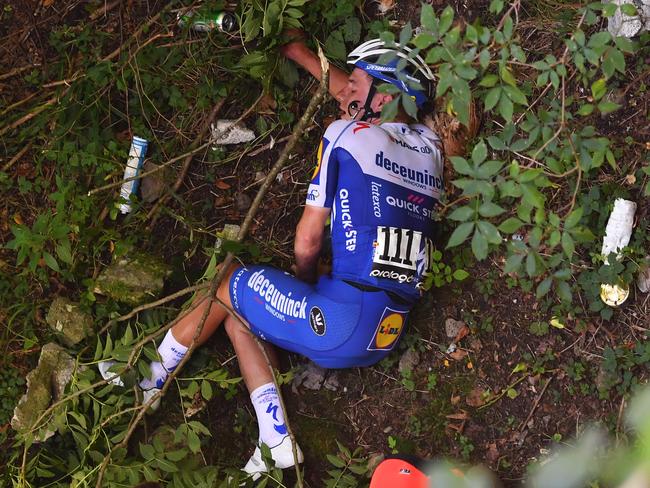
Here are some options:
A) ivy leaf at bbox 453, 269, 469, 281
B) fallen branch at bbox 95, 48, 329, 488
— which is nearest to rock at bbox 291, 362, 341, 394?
fallen branch at bbox 95, 48, 329, 488

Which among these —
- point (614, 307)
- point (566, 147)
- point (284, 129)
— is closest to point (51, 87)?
point (284, 129)

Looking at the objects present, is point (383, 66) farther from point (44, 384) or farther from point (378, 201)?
point (44, 384)

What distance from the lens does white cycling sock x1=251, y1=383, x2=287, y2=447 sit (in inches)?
136

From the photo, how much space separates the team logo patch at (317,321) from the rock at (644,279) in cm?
139

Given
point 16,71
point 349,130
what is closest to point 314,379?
point 349,130

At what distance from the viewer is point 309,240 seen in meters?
3.37

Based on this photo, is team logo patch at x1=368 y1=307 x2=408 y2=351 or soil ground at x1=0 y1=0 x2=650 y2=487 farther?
team logo patch at x1=368 y1=307 x2=408 y2=351

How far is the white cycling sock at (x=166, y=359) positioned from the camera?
3584mm

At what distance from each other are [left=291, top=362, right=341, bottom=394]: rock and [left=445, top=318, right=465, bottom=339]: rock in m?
0.64

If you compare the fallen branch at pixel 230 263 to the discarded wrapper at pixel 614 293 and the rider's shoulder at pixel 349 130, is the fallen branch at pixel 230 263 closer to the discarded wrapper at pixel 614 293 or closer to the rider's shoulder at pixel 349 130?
the rider's shoulder at pixel 349 130

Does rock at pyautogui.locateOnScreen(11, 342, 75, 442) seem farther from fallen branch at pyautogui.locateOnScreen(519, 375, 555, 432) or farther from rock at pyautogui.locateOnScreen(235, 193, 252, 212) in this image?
fallen branch at pyautogui.locateOnScreen(519, 375, 555, 432)

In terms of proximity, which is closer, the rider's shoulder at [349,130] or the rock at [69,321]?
the rider's shoulder at [349,130]

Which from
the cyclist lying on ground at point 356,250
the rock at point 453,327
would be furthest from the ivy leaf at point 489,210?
the rock at point 453,327

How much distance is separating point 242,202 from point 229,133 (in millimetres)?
397
